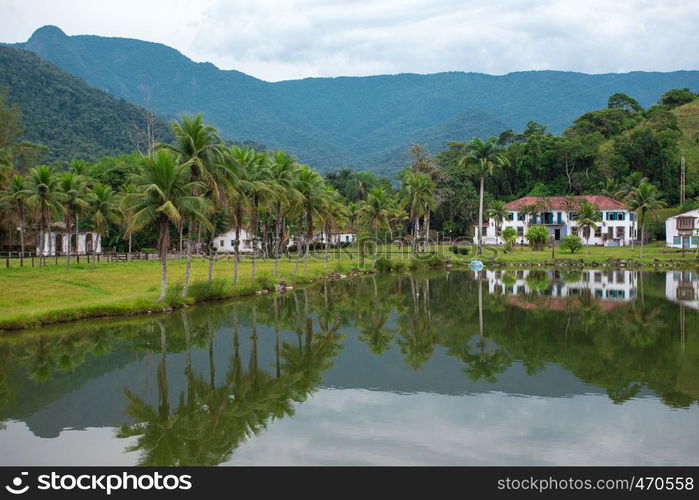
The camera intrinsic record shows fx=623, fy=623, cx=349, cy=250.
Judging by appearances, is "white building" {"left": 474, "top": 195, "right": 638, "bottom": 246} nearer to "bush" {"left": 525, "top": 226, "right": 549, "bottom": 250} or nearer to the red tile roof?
the red tile roof

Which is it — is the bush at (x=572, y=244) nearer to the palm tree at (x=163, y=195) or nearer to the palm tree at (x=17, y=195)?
the palm tree at (x=163, y=195)

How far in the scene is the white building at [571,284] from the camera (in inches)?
1715

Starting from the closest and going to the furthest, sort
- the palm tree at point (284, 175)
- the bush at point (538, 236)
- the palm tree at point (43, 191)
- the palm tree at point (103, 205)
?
1. the palm tree at point (284, 175)
2. the palm tree at point (43, 191)
3. the palm tree at point (103, 205)
4. the bush at point (538, 236)

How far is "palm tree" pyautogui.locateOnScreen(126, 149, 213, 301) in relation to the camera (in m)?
30.1

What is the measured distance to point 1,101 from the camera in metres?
73.3

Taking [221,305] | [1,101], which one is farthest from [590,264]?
[1,101]

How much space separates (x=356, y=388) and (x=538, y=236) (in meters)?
68.7

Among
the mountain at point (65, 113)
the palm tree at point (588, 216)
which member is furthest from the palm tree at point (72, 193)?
the mountain at point (65, 113)

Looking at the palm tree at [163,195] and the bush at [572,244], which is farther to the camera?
the bush at [572,244]

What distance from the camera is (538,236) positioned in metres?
82.8

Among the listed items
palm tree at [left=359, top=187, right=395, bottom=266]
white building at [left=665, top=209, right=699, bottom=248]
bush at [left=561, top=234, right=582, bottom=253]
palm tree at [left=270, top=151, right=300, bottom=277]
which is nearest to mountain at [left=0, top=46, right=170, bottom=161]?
palm tree at [left=359, top=187, right=395, bottom=266]

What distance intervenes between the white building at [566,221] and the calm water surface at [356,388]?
60724 mm

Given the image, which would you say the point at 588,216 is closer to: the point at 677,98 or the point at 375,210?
the point at 375,210

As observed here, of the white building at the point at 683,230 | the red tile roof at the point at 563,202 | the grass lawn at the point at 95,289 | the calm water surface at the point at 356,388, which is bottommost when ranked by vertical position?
the calm water surface at the point at 356,388
